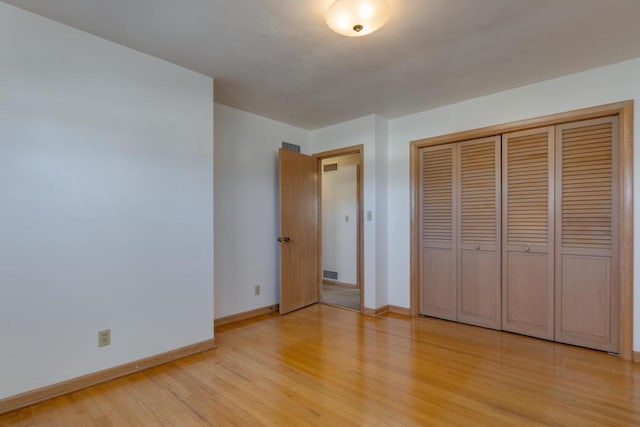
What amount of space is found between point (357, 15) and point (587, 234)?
2675 mm

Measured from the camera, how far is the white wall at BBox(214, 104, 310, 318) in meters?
3.46

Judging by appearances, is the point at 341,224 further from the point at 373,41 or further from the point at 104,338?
the point at 104,338

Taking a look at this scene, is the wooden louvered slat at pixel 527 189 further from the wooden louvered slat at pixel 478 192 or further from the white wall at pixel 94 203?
the white wall at pixel 94 203

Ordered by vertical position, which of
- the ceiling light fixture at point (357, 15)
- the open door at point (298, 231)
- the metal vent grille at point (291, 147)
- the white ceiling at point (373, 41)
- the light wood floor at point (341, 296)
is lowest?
the light wood floor at point (341, 296)

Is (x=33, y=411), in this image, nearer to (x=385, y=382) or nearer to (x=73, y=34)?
(x=385, y=382)

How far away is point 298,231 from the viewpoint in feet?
13.3

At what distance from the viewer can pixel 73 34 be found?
2135mm

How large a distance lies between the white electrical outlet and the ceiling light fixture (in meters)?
2.54

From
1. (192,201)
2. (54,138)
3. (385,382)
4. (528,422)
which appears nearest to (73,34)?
(54,138)

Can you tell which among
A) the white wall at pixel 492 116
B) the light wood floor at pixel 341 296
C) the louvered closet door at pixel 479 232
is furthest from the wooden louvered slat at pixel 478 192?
the light wood floor at pixel 341 296

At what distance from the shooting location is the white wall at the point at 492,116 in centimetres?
254

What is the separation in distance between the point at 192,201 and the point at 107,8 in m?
1.41

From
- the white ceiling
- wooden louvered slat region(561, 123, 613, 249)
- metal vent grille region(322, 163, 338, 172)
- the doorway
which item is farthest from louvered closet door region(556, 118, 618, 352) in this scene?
metal vent grille region(322, 163, 338, 172)

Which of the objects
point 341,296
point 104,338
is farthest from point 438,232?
point 104,338
